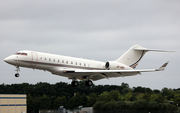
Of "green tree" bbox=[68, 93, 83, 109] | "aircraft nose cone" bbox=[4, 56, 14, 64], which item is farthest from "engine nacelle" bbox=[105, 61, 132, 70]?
"green tree" bbox=[68, 93, 83, 109]

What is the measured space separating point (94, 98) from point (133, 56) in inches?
1296

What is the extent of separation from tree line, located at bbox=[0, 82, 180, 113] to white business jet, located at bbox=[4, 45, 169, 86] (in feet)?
58.9

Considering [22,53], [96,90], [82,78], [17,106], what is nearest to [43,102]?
[96,90]

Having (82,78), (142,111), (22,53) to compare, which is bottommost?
(142,111)

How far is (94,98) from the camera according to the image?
72.1 metres

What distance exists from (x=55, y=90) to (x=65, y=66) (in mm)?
46365

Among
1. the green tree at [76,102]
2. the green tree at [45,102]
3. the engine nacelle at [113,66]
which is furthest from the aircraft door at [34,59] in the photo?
the green tree at [76,102]

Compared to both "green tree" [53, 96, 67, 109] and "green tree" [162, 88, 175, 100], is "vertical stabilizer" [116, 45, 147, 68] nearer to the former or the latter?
Answer: "green tree" [53, 96, 67, 109]

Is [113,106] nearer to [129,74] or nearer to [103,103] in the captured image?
[103,103]

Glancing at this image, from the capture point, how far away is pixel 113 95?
74.1 m

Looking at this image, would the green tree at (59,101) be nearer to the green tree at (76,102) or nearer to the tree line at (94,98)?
the tree line at (94,98)

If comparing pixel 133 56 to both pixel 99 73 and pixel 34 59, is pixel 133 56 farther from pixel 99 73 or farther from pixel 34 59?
pixel 34 59

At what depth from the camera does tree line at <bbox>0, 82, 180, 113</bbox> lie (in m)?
60.5

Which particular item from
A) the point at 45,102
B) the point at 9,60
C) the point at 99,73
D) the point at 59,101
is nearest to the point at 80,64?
the point at 99,73
